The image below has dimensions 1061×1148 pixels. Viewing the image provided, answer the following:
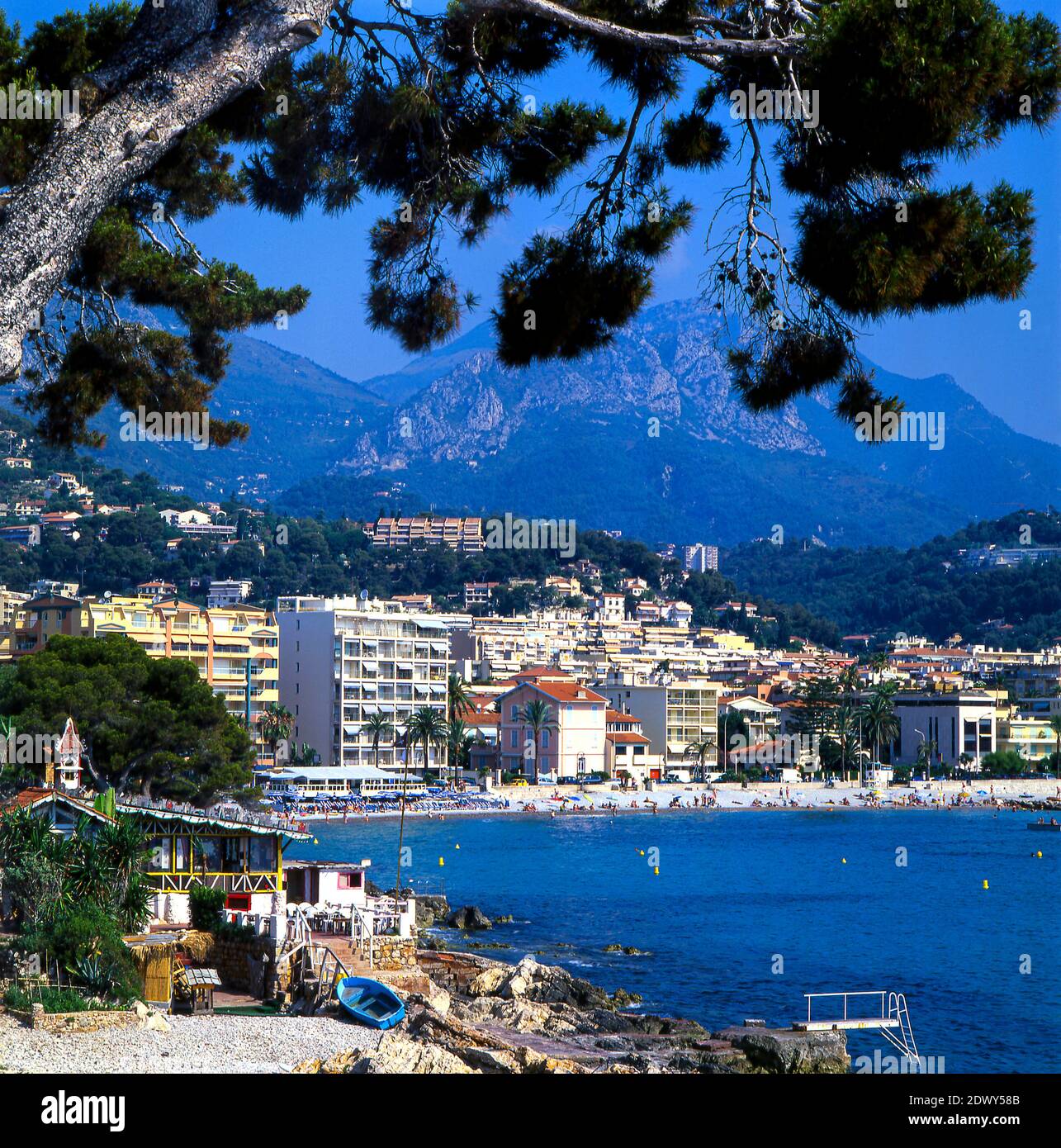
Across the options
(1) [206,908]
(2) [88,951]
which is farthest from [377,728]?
(2) [88,951]

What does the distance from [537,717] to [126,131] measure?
7817 centimetres

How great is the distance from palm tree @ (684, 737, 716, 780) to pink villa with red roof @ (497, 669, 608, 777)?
7.49 meters

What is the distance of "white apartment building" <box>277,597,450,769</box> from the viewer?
75.4m

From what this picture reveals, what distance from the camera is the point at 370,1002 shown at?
50.9ft

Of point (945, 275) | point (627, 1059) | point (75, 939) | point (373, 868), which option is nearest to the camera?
point (945, 275)

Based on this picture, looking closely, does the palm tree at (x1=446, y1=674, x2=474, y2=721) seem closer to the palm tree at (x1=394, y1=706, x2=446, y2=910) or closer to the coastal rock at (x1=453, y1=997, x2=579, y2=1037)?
the palm tree at (x1=394, y1=706, x2=446, y2=910)

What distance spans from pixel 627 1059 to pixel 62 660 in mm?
20466

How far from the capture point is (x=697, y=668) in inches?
4503

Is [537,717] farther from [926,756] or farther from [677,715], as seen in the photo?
[926,756]

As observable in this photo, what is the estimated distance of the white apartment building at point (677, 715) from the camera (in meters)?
91.8

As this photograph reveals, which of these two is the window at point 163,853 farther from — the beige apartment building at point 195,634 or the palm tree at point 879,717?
the palm tree at point 879,717

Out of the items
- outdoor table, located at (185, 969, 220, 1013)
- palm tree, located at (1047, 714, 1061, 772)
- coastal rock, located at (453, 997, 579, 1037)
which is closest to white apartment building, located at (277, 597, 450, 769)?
palm tree, located at (1047, 714, 1061, 772)

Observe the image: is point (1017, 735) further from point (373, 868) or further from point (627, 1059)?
point (627, 1059)

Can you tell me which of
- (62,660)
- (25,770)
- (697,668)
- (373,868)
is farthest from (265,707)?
(697,668)
